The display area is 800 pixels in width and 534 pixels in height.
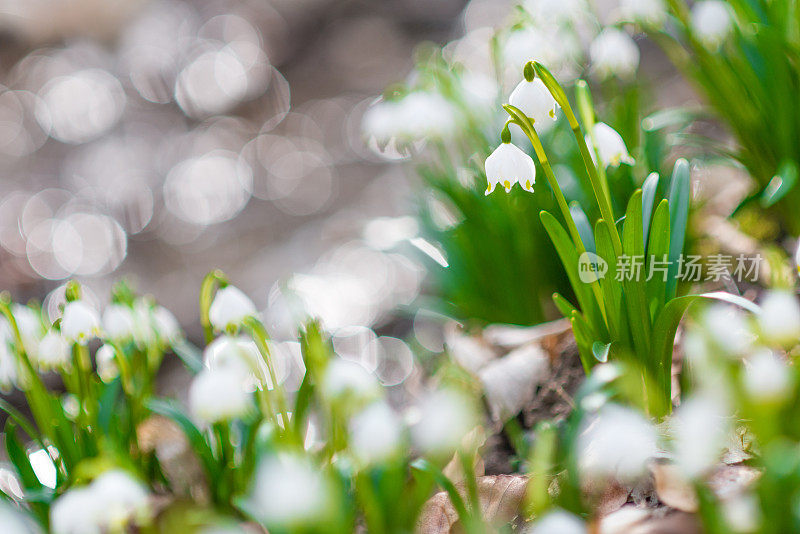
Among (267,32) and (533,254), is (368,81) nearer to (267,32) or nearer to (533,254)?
(267,32)

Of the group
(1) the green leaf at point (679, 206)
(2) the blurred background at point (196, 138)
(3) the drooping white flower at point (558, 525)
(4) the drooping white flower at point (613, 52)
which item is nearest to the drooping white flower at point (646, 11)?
(4) the drooping white flower at point (613, 52)

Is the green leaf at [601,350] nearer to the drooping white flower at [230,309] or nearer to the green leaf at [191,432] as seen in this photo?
the drooping white flower at [230,309]

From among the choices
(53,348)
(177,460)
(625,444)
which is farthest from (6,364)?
(625,444)

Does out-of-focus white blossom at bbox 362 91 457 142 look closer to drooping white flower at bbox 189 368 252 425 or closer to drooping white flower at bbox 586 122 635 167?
drooping white flower at bbox 586 122 635 167

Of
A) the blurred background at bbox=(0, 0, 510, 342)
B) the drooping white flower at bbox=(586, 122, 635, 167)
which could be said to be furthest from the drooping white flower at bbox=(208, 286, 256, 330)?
the blurred background at bbox=(0, 0, 510, 342)

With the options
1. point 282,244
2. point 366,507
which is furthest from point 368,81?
point 366,507

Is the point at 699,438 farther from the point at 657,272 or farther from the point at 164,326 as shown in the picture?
the point at 164,326
